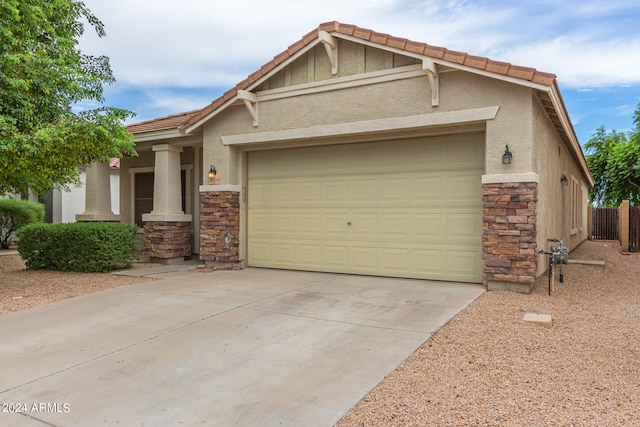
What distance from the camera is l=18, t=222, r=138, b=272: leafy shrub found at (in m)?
9.03

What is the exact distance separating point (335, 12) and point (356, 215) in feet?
13.3

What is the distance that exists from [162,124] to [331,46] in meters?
5.01

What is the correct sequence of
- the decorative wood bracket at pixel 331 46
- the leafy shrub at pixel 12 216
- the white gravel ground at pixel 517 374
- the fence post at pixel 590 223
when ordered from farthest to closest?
the fence post at pixel 590 223 → the leafy shrub at pixel 12 216 → the decorative wood bracket at pixel 331 46 → the white gravel ground at pixel 517 374

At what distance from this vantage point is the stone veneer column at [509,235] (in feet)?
21.3

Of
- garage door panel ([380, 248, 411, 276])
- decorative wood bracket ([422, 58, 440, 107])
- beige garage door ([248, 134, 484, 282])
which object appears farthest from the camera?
garage door panel ([380, 248, 411, 276])

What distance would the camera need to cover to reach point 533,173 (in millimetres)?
6488

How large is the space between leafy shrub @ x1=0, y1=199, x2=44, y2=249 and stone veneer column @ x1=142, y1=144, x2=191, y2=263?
890 cm

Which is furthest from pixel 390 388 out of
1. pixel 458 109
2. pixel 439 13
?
pixel 439 13

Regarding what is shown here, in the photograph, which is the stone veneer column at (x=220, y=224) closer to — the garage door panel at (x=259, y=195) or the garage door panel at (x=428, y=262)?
the garage door panel at (x=259, y=195)

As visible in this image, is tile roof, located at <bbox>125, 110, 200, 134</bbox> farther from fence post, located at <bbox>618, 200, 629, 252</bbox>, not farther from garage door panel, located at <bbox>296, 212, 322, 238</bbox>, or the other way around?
fence post, located at <bbox>618, 200, 629, 252</bbox>

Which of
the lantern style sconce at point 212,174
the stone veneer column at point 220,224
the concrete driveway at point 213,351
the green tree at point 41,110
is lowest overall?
the concrete driveway at point 213,351

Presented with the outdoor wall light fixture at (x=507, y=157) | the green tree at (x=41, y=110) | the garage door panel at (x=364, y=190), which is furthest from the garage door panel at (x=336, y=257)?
the green tree at (x=41, y=110)

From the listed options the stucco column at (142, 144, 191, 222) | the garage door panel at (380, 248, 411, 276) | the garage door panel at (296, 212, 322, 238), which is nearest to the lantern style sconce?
the stucco column at (142, 144, 191, 222)

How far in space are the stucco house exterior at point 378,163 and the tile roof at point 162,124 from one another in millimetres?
97
